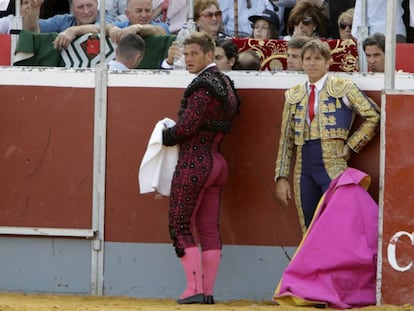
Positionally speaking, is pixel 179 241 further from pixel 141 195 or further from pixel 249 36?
pixel 249 36

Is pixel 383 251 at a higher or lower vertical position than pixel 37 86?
lower

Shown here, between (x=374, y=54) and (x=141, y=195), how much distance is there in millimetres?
1862

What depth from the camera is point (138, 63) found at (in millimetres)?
9484

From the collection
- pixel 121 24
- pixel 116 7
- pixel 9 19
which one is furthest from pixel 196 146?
pixel 116 7

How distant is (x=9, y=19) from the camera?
10203 mm

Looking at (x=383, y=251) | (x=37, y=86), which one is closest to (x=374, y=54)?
(x=383, y=251)

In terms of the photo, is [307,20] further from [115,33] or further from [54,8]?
[54,8]

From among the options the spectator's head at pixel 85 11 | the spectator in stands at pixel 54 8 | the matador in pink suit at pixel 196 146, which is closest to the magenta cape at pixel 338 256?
the matador in pink suit at pixel 196 146

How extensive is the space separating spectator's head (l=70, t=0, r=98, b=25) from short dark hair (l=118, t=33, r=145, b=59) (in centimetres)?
90

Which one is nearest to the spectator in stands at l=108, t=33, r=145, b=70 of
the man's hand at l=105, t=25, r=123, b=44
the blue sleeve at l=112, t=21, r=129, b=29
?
the man's hand at l=105, t=25, r=123, b=44

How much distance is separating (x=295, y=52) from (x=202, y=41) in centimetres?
90

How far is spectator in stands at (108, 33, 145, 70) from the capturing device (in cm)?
927

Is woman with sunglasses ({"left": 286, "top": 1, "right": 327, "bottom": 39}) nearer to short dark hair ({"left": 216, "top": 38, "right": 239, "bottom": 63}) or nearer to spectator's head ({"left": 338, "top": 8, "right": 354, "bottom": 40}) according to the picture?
spectator's head ({"left": 338, "top": 8, "right": 354, "bottom": 40})

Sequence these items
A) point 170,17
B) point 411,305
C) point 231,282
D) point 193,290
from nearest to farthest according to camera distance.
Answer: point 411,305, point 193,290, point 231,282, point 170,17
